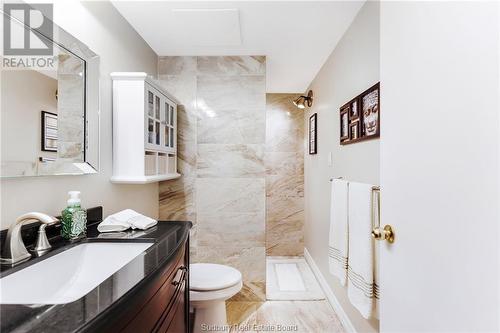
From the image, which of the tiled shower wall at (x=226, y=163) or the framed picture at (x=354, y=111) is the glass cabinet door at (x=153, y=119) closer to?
the tiled shower wall at (x=226, y=163)

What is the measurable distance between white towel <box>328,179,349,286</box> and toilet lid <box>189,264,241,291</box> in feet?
2.26

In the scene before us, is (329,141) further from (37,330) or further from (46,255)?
(37,330)

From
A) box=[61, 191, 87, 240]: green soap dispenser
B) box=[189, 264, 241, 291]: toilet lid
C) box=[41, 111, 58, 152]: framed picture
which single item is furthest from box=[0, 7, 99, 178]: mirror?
box=[189, 264, 241, 291]: toilet lid

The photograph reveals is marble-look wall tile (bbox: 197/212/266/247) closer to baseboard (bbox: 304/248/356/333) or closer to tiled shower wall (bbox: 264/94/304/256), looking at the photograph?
baseboard (bbox: 304/248/356/333)

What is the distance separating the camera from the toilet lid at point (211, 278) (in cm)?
180

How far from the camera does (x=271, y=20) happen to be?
1996mm

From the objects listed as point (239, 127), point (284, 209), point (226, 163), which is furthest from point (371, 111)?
point (284, 209)

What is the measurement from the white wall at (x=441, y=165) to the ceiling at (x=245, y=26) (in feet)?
3.22

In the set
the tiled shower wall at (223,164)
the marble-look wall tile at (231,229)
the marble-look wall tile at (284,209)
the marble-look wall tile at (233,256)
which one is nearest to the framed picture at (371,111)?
the tiled shower wall at (223,164)

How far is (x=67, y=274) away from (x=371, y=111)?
5.60ft

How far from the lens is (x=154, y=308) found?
36.5 inches

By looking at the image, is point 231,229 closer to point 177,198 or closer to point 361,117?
point 177,198

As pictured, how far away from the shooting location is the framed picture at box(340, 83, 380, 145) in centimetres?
162

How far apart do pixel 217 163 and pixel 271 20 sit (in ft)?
4.08
